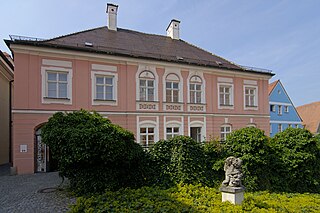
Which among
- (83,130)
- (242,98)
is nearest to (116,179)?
(83,130)

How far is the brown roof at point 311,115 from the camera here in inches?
1491

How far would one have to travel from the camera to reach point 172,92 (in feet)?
60.7

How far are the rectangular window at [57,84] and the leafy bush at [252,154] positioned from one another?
10.3m

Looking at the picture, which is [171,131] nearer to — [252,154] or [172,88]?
[172,88]

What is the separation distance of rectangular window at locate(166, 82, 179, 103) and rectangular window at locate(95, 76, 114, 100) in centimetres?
424

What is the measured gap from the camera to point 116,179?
358 inches

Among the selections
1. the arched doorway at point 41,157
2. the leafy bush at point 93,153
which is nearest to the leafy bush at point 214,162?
the leafy bush at point 93,153

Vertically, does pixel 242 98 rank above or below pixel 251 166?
above

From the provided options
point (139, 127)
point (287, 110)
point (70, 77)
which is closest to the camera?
point (70, 77)

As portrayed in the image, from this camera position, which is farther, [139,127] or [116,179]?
[139,127]

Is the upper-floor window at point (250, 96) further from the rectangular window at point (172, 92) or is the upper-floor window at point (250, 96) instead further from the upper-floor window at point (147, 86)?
the upper-floor window at point (147, 86)

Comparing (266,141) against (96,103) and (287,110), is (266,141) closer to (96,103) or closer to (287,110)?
(96,103)

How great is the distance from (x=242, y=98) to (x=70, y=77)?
14139mm

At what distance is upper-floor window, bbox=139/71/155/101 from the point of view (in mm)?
17500
